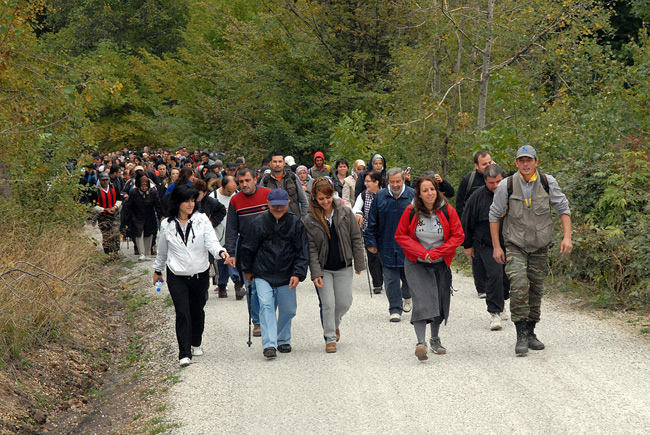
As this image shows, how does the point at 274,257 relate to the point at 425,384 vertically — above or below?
above

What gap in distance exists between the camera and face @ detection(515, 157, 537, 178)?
26.2 feet

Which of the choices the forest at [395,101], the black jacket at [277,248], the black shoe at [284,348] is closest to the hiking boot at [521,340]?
the black jacket at [277,248]

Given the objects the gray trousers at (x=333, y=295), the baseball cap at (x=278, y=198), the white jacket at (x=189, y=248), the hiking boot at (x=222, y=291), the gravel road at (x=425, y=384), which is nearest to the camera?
the gravel road at (x=425, y=384)

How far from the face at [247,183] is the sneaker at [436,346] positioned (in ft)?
10.8

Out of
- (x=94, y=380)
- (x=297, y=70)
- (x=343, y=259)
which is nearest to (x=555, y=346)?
(x=343, y=259)

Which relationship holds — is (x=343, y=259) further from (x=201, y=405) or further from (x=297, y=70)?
(x=297, y=70)

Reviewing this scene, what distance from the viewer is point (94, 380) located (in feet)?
31.6

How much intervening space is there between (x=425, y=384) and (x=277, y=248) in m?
2.34

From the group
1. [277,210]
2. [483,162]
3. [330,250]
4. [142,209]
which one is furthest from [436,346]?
[142,209]

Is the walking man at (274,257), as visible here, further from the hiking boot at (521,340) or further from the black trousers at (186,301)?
the hiking boot at (521,340)

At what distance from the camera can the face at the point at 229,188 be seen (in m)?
12.7

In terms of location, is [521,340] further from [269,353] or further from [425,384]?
[269,353]

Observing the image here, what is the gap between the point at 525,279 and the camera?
8.10m

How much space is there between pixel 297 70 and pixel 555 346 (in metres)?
22.2
